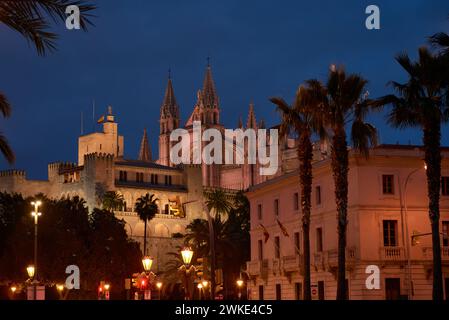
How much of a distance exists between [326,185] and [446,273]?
9100 mm

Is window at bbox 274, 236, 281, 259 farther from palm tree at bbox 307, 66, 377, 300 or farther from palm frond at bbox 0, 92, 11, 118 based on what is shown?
palm frond at bbox 0, 92, 11, 118

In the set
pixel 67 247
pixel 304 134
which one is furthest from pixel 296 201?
pixel 67 247

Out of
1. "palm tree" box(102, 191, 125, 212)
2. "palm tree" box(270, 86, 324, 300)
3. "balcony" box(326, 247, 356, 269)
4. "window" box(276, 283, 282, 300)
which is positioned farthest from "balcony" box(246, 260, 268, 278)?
"palm tree" box(102, 191, 125, 212)

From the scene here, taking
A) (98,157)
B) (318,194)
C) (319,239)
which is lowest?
(319,239)

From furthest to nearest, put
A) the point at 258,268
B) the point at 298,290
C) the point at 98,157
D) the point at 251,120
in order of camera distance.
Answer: the point at 251,120, the point at 98,157, the point at 258,268, the point at 298,290

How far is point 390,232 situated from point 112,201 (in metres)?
81.9

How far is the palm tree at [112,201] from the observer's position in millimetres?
128125

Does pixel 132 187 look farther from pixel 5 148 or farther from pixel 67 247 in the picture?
pixel 5 148

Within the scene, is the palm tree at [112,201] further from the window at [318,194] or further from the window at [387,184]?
the window at [387,184]

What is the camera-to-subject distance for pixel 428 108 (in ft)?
119

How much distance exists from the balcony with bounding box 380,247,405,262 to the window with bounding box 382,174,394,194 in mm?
3508

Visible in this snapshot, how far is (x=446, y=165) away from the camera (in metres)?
52.7
